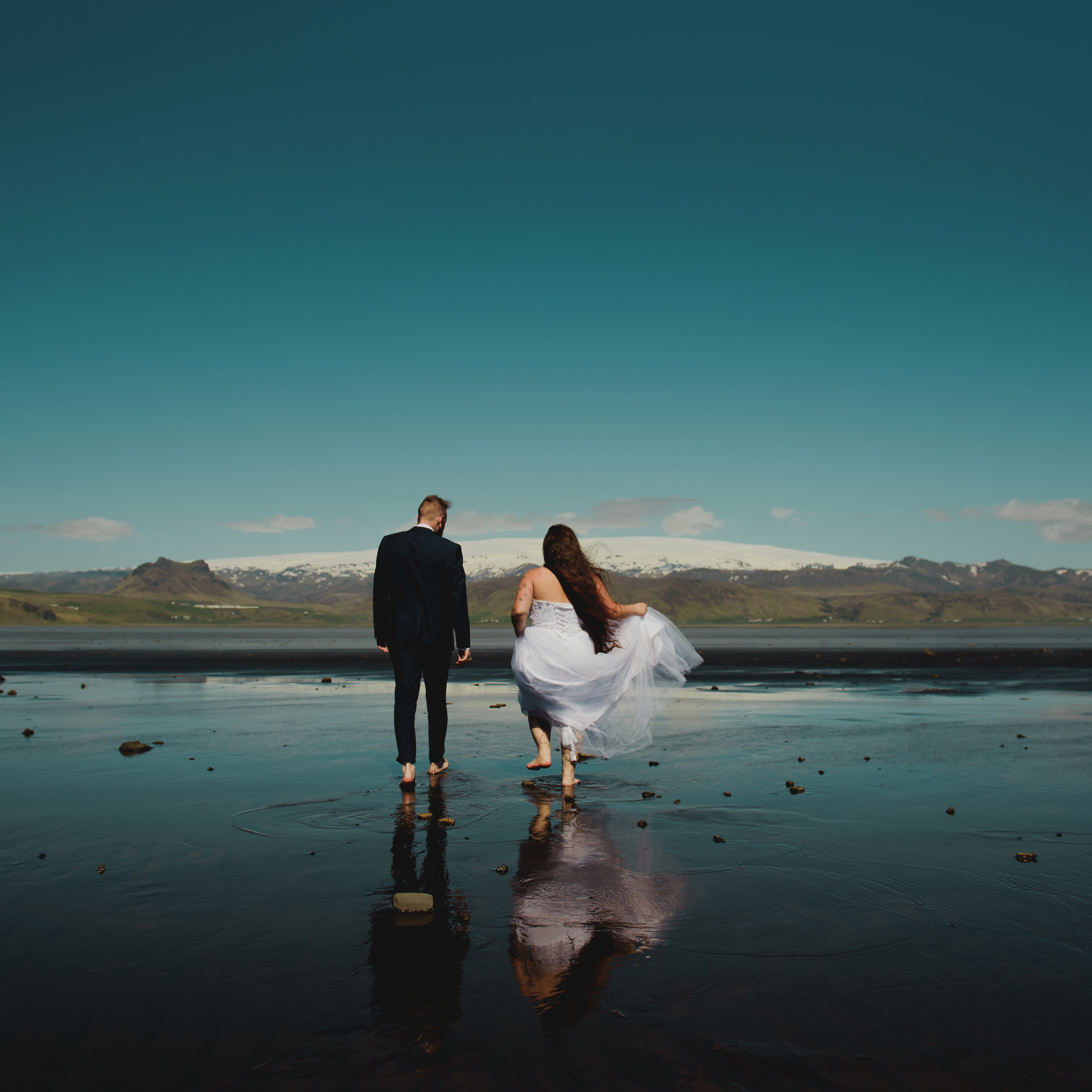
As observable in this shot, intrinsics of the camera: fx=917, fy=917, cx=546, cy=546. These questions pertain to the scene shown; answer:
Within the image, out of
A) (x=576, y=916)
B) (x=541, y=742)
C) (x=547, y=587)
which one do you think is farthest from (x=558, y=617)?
(x=576, y=916)

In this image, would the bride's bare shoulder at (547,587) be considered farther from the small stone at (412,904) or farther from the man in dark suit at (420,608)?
the small stone at (412,904)

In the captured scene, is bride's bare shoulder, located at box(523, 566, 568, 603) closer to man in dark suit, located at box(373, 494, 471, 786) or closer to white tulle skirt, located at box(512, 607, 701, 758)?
white tulle skirt, located at box(512, 607, 701, 758)

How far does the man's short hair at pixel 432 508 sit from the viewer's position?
Result: 11.0 meters

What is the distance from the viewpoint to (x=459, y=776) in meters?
10.9

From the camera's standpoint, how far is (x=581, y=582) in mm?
10898

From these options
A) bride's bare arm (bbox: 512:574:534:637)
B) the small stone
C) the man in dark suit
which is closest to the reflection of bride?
the small stone

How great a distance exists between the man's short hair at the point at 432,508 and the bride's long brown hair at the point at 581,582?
4.31 ft

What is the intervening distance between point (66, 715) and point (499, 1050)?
683 inches

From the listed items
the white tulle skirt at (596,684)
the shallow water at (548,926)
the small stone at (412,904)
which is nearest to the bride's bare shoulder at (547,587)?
the white tulle skirt at (596,684)

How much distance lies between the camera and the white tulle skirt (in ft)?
35.2

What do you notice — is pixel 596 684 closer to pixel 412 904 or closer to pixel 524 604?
pixel 524 604

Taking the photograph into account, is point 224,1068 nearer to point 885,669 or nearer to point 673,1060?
point 673,1060

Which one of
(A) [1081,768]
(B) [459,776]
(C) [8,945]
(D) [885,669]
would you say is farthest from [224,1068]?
(D) [885,669]

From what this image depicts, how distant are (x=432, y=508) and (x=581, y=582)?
198 cm
